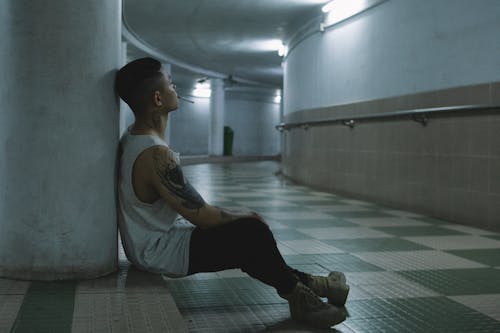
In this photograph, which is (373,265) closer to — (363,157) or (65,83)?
(65,83)

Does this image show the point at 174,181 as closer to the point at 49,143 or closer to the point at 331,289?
the point at 49,143

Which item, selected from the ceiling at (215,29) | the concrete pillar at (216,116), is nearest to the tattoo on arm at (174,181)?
the ceiling at (215,29)

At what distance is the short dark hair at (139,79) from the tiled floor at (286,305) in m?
1.04

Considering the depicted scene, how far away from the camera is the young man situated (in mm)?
2996

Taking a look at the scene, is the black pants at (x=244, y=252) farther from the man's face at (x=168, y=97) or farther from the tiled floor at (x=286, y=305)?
the man's face at (x=168, y=97)

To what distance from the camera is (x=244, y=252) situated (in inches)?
120

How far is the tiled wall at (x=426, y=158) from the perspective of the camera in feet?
21.7

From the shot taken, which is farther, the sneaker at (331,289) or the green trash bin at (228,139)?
the green trash bin at (228,139)

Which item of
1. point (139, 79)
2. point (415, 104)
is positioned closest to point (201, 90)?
point (415, 104)

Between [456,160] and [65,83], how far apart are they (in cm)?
522

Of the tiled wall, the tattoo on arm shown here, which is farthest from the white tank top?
the tiled wall

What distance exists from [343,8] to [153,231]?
8.24 m

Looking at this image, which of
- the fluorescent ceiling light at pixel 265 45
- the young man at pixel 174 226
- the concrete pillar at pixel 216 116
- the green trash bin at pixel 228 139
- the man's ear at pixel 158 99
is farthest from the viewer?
the green trash bin at pixel 228 139

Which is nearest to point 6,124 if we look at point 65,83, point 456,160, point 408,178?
point 65,83
